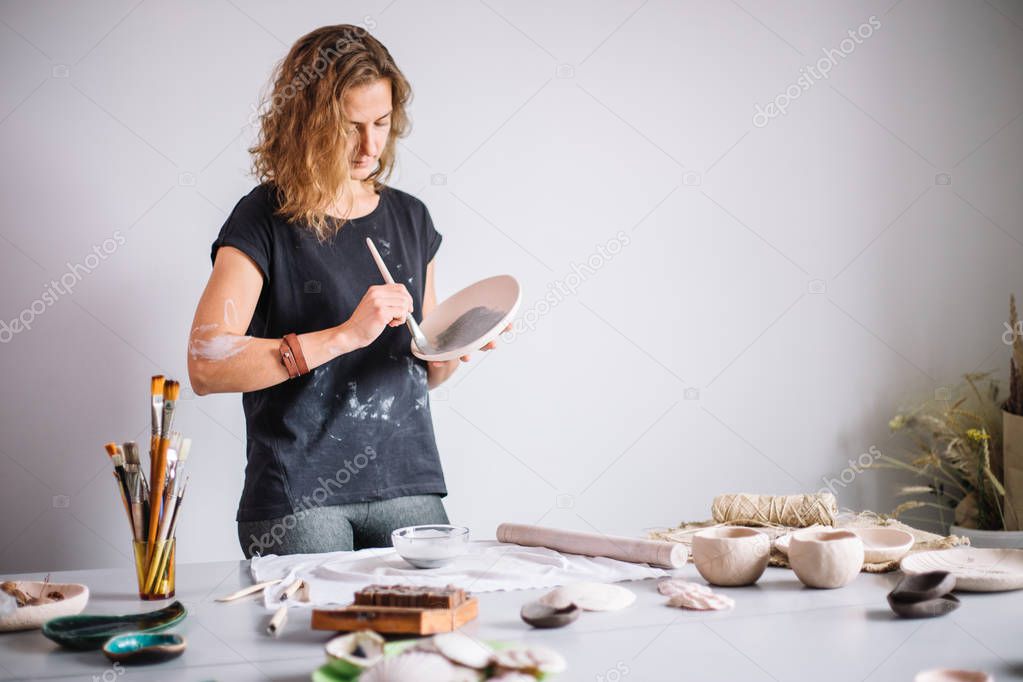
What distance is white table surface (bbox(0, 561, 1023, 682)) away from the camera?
118 centimetres

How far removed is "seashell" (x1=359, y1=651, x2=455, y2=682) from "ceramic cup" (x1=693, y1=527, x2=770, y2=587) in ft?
1.94

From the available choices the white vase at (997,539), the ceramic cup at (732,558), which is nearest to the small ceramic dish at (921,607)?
the ceramic cup at (732,558)

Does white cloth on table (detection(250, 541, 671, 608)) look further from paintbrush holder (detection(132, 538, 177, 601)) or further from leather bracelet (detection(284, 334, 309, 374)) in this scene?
leather bracelet (detection(284, 334, 309, 374))

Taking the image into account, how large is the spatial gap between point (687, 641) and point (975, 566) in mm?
614

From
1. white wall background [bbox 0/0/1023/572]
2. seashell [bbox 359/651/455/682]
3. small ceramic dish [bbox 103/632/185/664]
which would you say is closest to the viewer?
seashell [bbox 359/651/455/682]

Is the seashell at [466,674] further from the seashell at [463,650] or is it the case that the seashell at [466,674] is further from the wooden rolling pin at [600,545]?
the wooden rolling pin at [600,545]

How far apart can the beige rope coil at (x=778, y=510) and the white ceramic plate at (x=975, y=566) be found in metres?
0.28

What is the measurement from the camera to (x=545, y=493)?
3.16m

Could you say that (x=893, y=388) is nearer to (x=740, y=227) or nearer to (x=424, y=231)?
(x=740, y=227)

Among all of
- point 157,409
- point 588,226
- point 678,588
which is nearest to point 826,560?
point 678,588

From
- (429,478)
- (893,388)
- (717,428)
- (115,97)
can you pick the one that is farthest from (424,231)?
(893,388)

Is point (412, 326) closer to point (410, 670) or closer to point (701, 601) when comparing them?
point (701, 601)

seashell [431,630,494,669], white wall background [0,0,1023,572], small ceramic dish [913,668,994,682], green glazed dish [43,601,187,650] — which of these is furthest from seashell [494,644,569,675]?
white wall background [0,0,1023,572]

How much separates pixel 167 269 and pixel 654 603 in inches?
76.6
